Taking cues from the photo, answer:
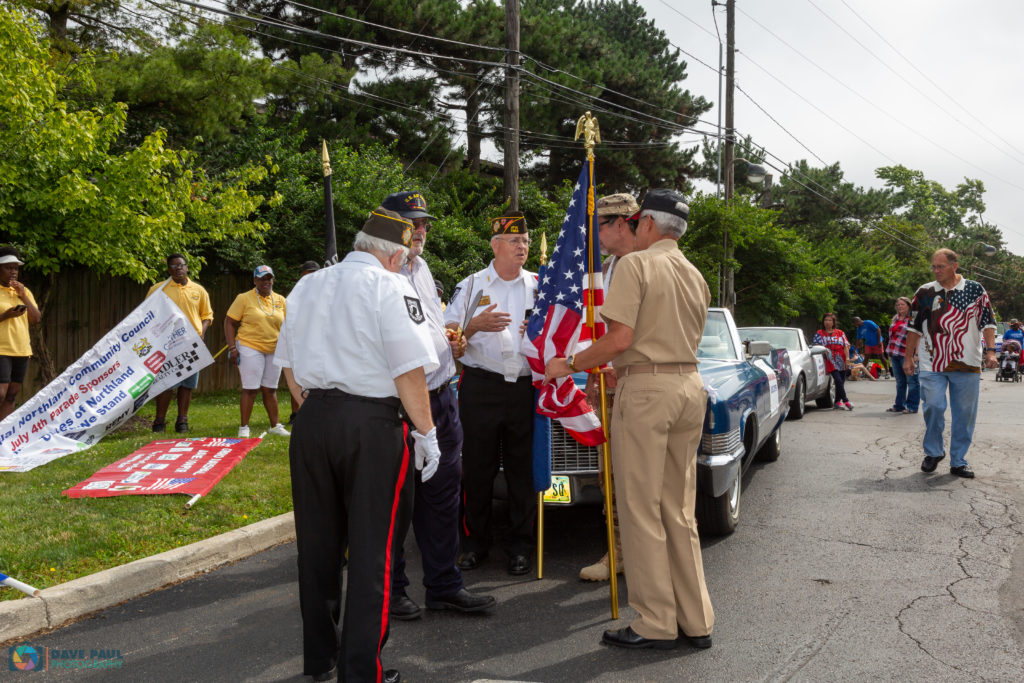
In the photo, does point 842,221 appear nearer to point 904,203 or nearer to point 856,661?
point 904,203

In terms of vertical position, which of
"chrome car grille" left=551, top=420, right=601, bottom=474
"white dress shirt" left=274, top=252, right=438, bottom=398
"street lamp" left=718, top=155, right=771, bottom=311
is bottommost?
"chrome car grille" left=551, top=420, right=601, bottom=474

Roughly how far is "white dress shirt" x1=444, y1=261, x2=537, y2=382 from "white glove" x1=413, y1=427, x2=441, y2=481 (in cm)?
148

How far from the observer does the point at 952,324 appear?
305 inches

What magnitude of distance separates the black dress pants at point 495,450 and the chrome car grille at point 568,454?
0.18 m

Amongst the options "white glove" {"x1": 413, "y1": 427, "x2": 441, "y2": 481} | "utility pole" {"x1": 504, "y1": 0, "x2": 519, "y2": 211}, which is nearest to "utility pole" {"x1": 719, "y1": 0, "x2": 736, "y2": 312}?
"utility pole" {"x1": 504, "y1": 0, "x2": 519, "y2": 211}

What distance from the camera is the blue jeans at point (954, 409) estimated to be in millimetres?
7751

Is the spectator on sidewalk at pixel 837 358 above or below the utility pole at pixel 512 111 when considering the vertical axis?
below

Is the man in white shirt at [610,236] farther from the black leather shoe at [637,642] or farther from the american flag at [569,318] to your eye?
the black leather shoe at [637,642]

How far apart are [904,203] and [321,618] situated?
86.1 meters

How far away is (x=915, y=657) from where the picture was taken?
370cm

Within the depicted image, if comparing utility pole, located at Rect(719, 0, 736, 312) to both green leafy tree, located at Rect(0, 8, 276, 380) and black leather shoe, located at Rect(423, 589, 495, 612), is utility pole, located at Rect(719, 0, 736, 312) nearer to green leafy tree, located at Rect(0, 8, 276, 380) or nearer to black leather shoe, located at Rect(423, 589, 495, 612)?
green leafy tree, located at Rect(0, 8, 276, 380)

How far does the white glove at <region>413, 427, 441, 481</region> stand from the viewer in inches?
136

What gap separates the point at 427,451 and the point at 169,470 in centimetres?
421

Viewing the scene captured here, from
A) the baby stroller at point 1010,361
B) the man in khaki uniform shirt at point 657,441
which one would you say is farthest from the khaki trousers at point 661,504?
the baby stroller at point 1010,361
